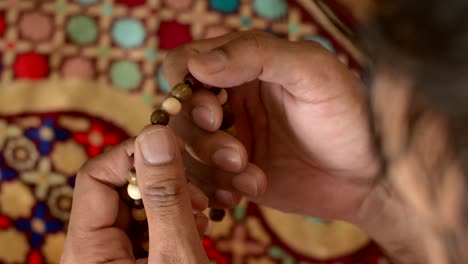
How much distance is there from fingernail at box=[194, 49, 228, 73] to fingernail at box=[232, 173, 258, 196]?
179 mm

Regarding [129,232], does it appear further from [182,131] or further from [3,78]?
[3,78]

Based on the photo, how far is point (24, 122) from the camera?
4.16 feet

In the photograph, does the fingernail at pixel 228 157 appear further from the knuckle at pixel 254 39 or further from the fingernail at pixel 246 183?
the knuckle at pixel 254 39

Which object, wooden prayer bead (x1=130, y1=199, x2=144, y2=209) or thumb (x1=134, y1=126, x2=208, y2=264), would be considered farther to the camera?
wooden prayer bead (x1=130, y1=199, x2=144, y2=209)

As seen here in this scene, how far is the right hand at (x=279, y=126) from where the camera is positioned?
797 millimetres

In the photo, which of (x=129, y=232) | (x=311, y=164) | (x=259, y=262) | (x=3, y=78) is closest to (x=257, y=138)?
(x=311, y=164)

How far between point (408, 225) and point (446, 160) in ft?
2.02

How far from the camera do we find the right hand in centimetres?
80

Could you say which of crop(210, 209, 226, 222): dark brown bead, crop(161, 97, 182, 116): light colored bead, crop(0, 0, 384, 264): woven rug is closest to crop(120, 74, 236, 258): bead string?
crop(161, 97, 182, 116): light colored bead

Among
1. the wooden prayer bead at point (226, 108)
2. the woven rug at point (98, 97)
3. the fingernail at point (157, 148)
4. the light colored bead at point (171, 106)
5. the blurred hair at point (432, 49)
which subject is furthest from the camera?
the woven rug at point (98, 97)

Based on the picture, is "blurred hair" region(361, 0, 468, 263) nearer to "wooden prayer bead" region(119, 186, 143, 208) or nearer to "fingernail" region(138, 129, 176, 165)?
"fingernail" region(138, 129, 176, 165)

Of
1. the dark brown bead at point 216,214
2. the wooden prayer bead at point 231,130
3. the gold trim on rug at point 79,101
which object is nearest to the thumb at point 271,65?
the wooden prayer bead at point 231,130

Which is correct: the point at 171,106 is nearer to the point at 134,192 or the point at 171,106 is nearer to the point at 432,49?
the point at 134,192

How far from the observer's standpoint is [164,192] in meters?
0.68
